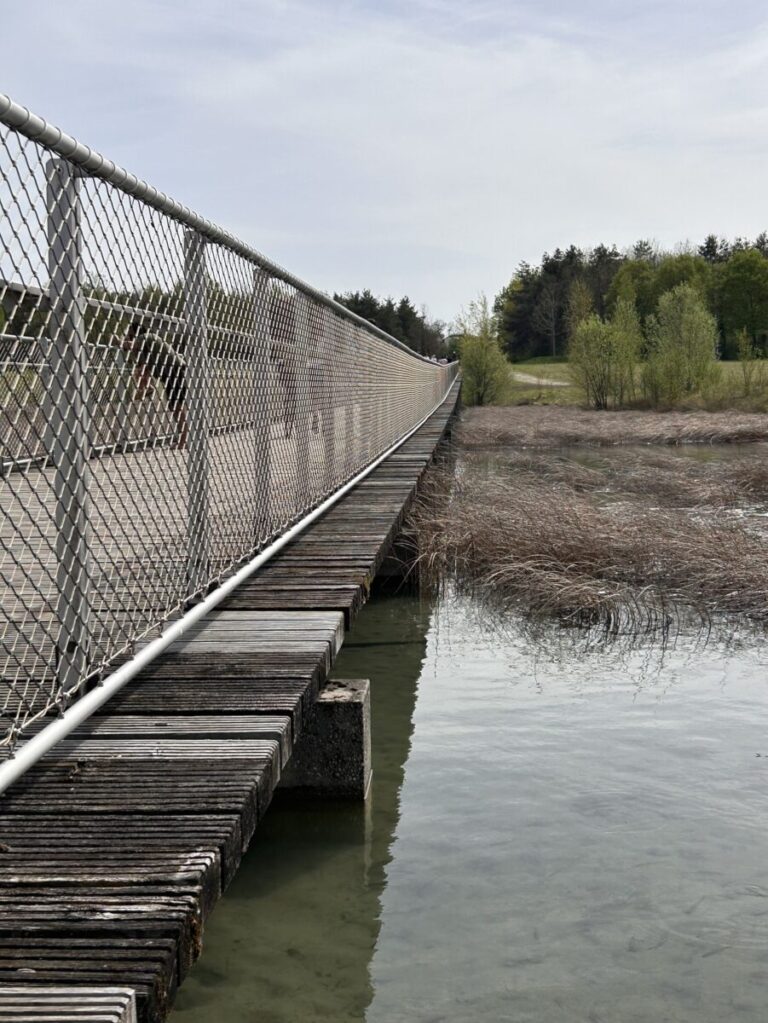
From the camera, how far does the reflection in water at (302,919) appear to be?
3.12m

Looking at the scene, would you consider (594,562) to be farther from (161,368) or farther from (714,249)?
(714,249)

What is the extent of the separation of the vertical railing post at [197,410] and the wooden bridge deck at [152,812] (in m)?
0.28

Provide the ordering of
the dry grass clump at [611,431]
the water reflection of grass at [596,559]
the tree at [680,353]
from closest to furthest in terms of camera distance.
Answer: the water reflection of grass at [596,559]
the dry grass clump at [611,431]
the tree at [680,353]

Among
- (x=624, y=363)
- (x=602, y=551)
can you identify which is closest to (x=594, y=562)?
(x=602, y=551)

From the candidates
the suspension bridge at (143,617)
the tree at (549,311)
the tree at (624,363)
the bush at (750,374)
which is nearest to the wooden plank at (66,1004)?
the suspension bridge at (143,617)

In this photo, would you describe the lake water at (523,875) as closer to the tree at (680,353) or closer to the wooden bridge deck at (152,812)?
the wooden bridge deck at (152,812)

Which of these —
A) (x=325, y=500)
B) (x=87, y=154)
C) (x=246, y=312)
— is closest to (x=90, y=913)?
(x=87, y=154)

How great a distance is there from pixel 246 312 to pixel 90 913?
344 centimetres

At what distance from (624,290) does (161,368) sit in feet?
244

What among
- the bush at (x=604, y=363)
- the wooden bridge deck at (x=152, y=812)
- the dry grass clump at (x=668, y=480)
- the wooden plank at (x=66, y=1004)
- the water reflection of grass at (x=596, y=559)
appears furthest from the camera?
the bush at (x=604, y=363)

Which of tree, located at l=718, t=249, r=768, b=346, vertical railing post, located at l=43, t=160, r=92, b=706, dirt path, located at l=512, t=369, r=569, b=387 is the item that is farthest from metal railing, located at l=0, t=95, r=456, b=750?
tree, located at l=718, t=249, r=768, b=346

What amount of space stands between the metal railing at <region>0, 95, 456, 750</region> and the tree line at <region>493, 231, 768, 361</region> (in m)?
61.7

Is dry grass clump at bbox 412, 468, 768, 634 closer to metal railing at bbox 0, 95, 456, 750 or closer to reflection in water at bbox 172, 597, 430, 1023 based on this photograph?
metal railing at bbox 0, 95, 456, 750

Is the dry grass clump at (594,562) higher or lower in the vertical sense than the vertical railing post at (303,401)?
lower
